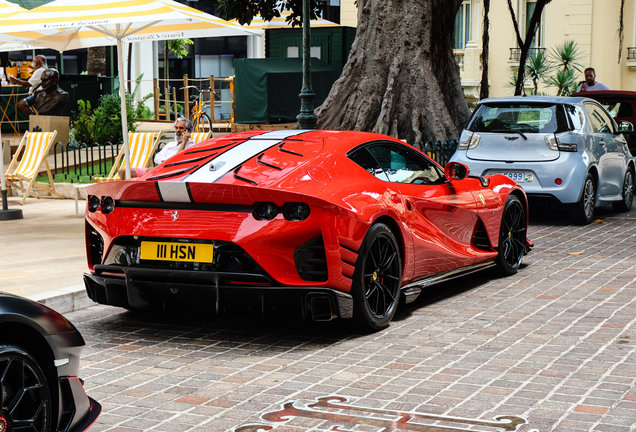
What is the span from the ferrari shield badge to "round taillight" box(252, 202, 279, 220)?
148 cm

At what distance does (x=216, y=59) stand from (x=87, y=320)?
35.1 m

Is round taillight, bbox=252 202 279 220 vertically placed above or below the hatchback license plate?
above

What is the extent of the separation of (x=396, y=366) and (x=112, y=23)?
22.1 feet

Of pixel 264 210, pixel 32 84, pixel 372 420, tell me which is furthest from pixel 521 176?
pixel 32 84

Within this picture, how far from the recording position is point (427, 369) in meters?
5.27

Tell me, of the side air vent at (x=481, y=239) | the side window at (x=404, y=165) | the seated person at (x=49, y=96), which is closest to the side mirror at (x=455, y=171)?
the side window at (x=404, y=165)

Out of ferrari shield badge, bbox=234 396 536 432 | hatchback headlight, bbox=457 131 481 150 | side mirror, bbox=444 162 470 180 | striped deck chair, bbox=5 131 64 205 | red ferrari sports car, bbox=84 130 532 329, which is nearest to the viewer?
ferrari shield badge, bbox=234 396 536 432

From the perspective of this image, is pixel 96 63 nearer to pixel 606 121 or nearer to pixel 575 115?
pixel 606 121

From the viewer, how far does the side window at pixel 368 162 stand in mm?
6588

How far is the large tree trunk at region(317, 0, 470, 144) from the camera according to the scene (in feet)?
51.4

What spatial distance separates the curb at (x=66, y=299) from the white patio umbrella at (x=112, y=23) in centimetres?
426

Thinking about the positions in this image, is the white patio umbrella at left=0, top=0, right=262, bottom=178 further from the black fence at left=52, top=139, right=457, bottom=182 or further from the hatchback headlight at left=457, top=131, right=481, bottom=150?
the hatchback headlight at left=457, top=131, right=481, bottom=150

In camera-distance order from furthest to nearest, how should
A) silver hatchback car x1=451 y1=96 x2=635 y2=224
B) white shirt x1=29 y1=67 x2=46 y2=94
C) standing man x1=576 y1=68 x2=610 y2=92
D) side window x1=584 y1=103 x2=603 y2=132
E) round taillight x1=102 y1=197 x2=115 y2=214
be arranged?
white shirt x1=29 y1=67 x2=46 y2=94 < standing man x1=576 y1=68 x2=610 y2=92 < side window x1=584 y1=103 x2=603 y2=132 < silver hatchback car x1=451 y1=96 x2=635 y2=224 < round taillight x1=102 y1=197 x2=115 y2=214

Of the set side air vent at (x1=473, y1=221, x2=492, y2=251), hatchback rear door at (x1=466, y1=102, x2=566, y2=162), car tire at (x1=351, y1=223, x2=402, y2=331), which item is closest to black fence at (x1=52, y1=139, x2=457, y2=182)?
Result: hatchback rear door at (x1=466, y1=102, x2=566, y2=162)
